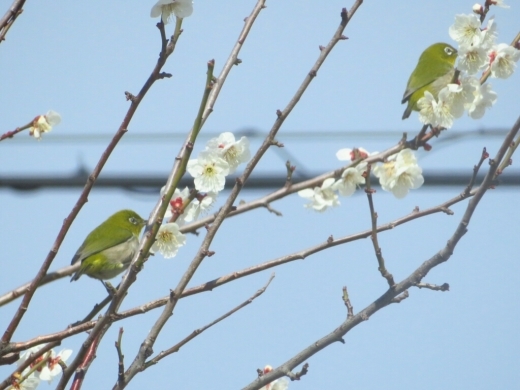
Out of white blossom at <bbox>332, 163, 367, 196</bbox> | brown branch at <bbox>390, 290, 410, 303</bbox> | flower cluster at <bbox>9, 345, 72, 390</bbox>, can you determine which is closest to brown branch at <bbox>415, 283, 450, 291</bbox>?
brown branch at <bbox>390, 290, 410, 303</bbox>

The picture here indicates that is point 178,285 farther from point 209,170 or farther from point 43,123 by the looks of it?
point 43,123

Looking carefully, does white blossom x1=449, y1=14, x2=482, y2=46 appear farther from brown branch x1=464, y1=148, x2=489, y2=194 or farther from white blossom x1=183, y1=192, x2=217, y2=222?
white blossom x1=183, y1=192, x2=217, y2=222

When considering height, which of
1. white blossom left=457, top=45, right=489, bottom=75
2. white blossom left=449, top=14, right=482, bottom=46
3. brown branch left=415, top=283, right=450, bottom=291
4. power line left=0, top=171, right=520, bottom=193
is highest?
power line left=0, top=171, right=520, bottom=193

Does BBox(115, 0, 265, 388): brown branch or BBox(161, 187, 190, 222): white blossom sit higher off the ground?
BBox(161, 187, 190, 222): white blossom

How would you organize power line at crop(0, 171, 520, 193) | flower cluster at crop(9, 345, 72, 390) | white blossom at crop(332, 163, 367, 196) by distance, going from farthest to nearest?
1. power line at crop(0, 171, 520, 193)
2. white blossom at crop(332, 163, 367, 196)
3. flower cluster at crop(9, 345, 72, 390)

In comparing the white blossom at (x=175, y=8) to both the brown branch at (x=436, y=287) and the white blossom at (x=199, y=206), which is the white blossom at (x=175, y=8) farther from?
the brown branch at (x=436, y=287)

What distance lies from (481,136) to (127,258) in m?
3.03

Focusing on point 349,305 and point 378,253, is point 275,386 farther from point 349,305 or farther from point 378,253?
point 378,253

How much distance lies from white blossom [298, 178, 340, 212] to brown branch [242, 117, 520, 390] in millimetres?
796

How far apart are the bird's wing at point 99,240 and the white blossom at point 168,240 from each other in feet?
4.84

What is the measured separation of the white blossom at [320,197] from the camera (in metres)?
2.74

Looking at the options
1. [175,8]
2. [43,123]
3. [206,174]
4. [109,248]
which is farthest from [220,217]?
[109,248]

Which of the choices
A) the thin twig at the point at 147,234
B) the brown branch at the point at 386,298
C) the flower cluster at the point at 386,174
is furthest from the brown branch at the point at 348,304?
the thin twig at the point at 147,234

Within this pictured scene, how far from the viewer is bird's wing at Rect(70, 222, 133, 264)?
12.7ft
